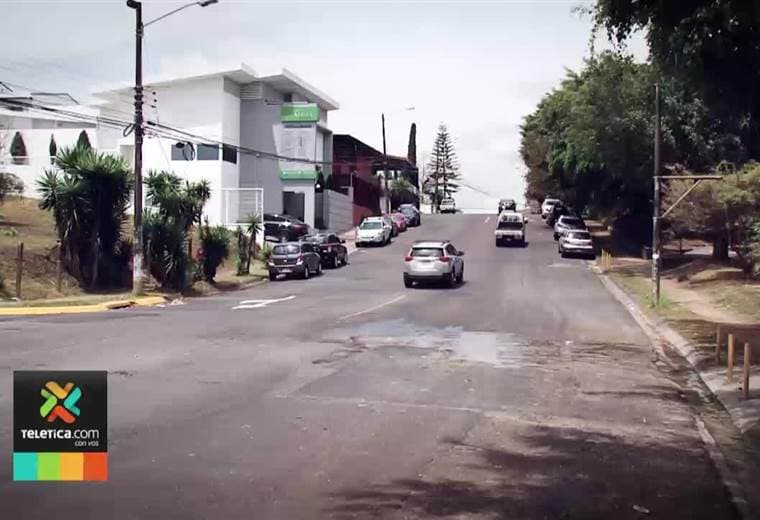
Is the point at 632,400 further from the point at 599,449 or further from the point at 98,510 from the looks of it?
the point at 98,510

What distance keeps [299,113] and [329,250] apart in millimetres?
17939

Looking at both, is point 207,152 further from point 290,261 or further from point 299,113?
point 290,261

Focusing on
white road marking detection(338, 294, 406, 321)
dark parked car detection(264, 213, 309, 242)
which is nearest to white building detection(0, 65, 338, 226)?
dark parked car detection(264, 213, 309, 242)

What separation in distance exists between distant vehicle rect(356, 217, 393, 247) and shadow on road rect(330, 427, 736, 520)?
4502 cm

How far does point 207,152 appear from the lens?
2096 inches

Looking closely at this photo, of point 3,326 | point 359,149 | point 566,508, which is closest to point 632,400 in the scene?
point 566,508

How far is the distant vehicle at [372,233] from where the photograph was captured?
53750 millimetres

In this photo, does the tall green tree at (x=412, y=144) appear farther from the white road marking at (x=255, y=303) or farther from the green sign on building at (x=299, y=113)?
the white road marking at (x=255, y=303)

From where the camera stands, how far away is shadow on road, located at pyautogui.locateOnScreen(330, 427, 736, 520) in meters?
6.39

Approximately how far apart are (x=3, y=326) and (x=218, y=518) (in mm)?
→ 14536

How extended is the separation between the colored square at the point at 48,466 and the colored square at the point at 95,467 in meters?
0.23

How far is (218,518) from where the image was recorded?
234 inches

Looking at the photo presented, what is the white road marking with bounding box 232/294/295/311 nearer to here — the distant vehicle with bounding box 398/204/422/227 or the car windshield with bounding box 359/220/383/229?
the car windshield with bounding box 359/220/383/229

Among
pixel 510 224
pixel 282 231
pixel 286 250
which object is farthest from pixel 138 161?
pixel 510 224
